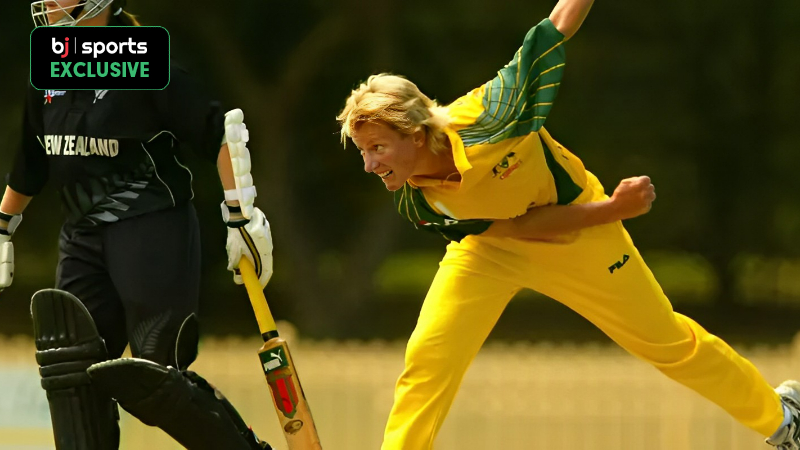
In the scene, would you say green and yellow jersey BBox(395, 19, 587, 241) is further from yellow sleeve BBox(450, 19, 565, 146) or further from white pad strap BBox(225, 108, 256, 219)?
white pad strap BBox(225, 108, 256, 219)

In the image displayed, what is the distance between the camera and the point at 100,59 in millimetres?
3566

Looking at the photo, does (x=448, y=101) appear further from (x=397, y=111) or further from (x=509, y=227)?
(x=397, y=111)

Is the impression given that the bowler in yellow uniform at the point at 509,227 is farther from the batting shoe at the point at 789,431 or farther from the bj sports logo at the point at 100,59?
the bj sports logo at the point at 100,59

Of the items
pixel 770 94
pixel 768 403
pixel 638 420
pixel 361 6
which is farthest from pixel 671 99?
pixel 768 403

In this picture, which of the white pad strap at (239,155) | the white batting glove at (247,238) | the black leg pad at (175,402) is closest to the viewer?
the black leg pad at (175,402)

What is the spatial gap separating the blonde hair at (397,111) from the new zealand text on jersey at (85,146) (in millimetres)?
649

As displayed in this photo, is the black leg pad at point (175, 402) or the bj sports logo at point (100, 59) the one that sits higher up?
the bj sports logo at point (100, 59)

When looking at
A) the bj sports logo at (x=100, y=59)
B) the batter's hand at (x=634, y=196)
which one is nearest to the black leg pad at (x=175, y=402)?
the bj sports logo at (x=100, y=59)

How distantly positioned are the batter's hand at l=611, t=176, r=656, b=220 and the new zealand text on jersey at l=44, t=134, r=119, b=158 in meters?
1.38

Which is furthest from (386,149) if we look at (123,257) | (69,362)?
(69,362)

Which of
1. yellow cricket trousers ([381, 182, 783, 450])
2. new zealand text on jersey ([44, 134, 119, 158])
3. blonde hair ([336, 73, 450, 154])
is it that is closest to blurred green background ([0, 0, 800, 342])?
new zealand text on jersey ([44, 134, 119, 158])

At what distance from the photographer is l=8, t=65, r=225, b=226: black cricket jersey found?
331 centimetres

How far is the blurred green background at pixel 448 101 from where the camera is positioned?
861cm

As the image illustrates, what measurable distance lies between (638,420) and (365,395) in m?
1.09
